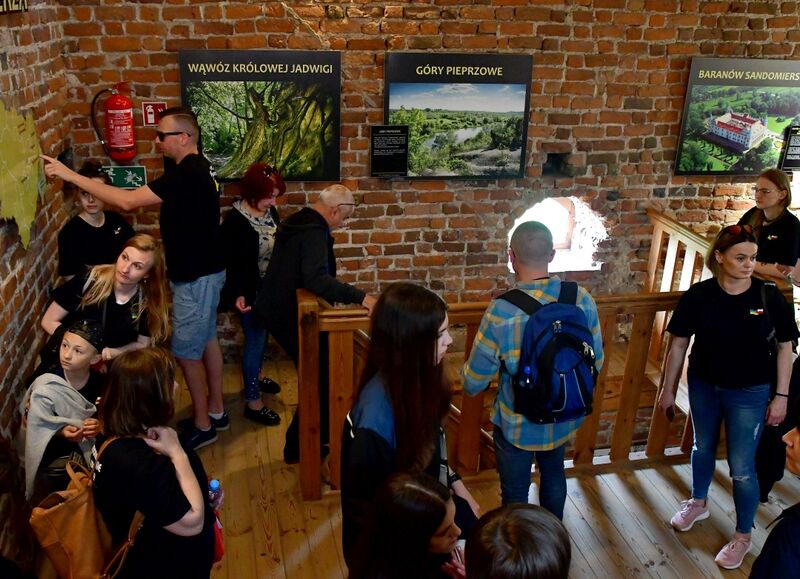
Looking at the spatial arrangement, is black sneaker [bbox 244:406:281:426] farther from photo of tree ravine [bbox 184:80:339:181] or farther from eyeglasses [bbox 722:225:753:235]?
eyeglasses [bbox 722:225:753:235]

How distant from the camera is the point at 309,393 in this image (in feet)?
11.1

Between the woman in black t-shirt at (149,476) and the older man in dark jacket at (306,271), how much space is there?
1.19m

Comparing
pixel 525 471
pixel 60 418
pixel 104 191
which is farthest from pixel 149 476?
pixel 104 191

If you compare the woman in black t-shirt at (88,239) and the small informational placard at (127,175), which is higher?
the small informational placard at (127,175)

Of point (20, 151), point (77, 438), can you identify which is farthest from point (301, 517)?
point (20, 151)

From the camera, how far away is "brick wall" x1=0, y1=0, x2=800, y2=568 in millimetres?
4398

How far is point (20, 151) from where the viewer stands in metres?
3.13

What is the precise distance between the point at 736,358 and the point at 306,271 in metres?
1.93

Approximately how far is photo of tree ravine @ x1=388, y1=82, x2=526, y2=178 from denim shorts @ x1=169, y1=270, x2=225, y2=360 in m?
1.80

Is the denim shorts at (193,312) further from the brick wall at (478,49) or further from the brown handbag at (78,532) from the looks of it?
the brown handbag at (78,532)

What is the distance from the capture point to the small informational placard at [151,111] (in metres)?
4.49

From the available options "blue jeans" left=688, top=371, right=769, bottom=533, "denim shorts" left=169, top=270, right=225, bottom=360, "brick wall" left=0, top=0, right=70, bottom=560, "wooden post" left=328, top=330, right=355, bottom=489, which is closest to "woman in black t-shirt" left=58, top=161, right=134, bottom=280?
"brick wall" left=0, top=0, right=70, bottom=560

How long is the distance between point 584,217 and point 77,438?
4.16m

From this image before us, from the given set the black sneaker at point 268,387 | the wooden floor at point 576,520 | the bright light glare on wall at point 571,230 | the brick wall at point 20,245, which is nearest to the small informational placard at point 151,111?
the brick wall at point 20,245
